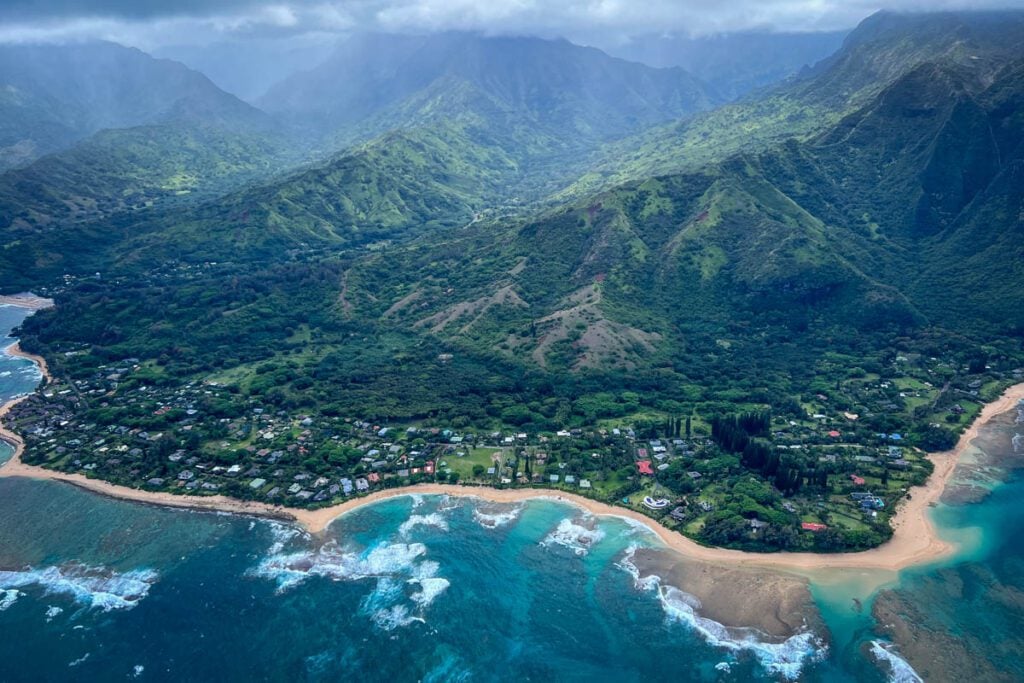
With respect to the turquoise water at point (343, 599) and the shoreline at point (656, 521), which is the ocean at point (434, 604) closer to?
the turquoise water at point (343, 599)

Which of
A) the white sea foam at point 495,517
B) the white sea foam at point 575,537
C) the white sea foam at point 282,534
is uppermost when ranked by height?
the white sea foam at point 282,534

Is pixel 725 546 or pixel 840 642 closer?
pixel 840 642

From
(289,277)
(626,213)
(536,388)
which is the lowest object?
(536,388)

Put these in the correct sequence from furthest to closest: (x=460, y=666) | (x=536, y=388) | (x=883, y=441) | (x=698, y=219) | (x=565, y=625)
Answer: (x=698, y=219) < (x=536, y=388) < (x=883, y=441) < (x=565, y=625) < (x=460, y=666)

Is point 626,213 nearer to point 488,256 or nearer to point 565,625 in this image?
point 488,256

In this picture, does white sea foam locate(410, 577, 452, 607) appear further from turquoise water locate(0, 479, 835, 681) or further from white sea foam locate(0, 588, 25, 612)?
white sea foam locate(0, 588, 25, 612)

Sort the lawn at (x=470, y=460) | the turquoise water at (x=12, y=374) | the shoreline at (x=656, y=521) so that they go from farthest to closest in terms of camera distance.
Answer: the turquoise water at (x=12, y=374)
the lawn at (x=470, y=460)
the shoreline at (x=656, y=521)

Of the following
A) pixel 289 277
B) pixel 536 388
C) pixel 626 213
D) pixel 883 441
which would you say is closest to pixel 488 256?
pixel 626 213

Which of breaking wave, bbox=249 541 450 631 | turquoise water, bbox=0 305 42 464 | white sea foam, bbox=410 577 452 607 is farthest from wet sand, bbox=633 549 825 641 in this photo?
turquoise water, bbox=0 305 42 464

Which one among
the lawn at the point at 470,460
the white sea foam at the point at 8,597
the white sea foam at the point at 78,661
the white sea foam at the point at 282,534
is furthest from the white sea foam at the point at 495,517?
the white sea foam at the point at 8,597
